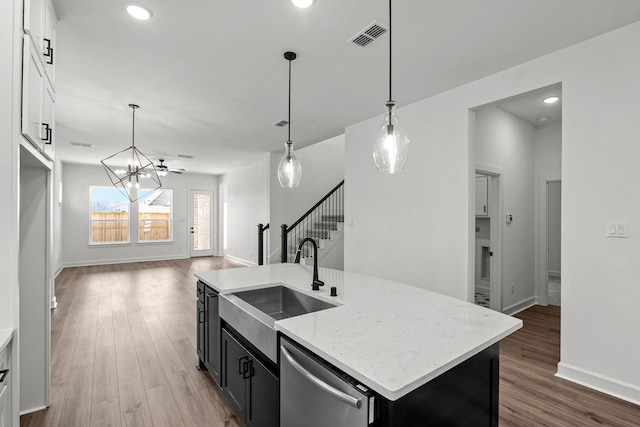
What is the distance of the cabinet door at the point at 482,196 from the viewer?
4.84m

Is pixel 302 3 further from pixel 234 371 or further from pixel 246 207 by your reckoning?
pixel 246 207

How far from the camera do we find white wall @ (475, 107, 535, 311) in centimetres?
432

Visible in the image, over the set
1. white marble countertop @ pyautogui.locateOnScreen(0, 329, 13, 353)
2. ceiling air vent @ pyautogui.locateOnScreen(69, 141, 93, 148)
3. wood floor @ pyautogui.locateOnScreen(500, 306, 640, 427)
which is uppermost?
ceiling air vent @ pyautogui.locateOnScreen(69, 141, 93, 148)

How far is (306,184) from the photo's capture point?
7.67 m

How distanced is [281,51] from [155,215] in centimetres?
857

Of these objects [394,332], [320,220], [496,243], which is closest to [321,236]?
[320,220]

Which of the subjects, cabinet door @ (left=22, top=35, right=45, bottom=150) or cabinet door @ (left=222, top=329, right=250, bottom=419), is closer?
cabinet door @ (left=22, top=35, right=45, bottom=150)

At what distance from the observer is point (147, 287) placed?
6191 mm

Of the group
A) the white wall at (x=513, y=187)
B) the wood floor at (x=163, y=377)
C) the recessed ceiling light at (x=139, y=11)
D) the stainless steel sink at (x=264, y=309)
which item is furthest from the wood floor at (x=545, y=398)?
the recessed ceiling light at (x=139, y=11)

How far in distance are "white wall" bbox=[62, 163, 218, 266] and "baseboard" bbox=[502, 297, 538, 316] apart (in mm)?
9092

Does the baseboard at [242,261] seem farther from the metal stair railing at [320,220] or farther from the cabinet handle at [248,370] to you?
the cabinet handle at [248,370]

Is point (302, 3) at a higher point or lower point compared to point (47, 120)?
higher

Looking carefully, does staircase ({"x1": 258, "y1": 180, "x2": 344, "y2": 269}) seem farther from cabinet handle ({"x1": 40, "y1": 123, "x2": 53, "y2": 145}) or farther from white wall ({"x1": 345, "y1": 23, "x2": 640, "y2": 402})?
cabinet handle ({"x1": 40, "y1": 123, "x2": 53, "y2": 145})

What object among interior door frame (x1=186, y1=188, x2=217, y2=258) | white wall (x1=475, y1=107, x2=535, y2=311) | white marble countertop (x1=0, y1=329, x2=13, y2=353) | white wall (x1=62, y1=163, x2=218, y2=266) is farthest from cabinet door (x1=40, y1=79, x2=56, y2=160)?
interior door frame (x1=186, y1=188, x2=217, y2=258)
